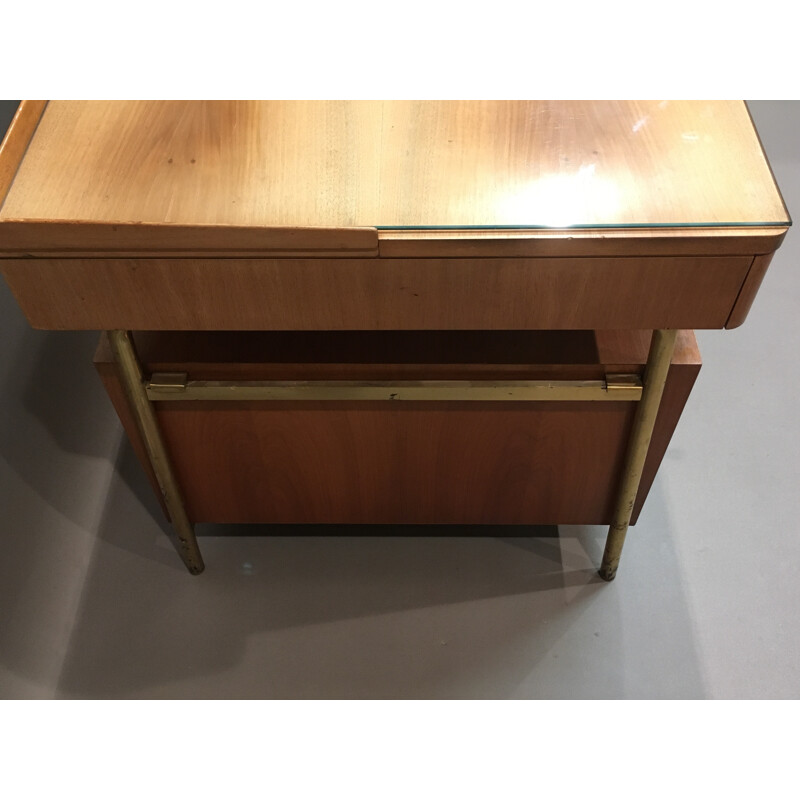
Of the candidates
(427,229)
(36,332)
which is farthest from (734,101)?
(36,332)

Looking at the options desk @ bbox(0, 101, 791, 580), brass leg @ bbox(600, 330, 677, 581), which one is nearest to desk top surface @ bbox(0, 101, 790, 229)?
desk @ bbox(0, 101, 791, 580)

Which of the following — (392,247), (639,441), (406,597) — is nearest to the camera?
(392,247)

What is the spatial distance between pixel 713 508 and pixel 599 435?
0.44 metres

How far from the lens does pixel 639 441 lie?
1429mm

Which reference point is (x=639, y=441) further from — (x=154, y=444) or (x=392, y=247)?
(x=154, y=444)

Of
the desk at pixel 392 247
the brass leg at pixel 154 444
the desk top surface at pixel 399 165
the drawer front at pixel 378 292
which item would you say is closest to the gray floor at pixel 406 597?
the brass leg at pixel 154 444

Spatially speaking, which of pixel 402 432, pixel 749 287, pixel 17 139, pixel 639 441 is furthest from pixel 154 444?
pixel 749 287

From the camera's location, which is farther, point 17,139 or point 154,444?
point 154,444

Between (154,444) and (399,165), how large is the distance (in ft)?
1.83

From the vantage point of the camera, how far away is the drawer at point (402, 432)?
1.39m

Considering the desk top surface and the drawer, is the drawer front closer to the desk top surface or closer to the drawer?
the desk top surface

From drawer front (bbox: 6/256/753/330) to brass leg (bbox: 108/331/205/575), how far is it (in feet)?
0.27

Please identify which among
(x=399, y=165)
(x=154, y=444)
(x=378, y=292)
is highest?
(x=399, y=165)

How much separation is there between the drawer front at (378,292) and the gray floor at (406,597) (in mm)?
609
